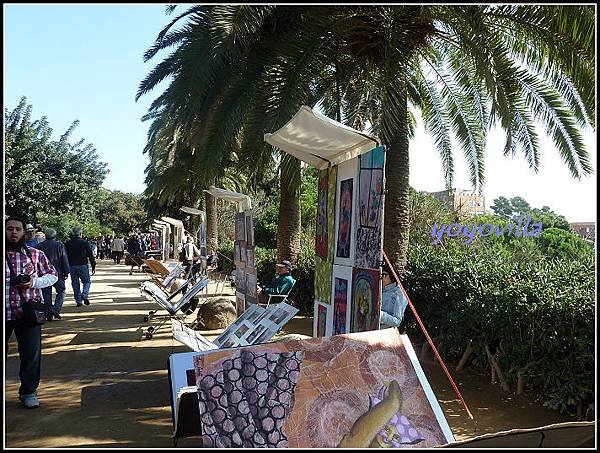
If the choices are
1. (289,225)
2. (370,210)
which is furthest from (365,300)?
(289,225)

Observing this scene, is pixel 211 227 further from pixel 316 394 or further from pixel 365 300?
pixel 316 394

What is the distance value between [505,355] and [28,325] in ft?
15.0

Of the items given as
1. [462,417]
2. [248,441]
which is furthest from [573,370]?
[248,441]

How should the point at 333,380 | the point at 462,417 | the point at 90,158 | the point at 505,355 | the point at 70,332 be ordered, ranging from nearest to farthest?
1. the point at 333,380
2. the point at 462,417
3. the point at 505,355
4. the point at 70,332
5. the point at 90,158

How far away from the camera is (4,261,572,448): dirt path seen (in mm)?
4609

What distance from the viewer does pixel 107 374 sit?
6.62 metres

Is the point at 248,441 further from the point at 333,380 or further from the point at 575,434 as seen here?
the point at 575,434

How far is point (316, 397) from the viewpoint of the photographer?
3283 mm

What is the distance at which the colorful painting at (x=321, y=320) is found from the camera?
567cm

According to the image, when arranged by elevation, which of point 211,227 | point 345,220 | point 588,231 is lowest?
point 345,220

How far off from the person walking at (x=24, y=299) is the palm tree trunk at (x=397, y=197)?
4.39 meters

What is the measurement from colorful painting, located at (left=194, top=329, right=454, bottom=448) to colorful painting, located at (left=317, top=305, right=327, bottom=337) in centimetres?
212

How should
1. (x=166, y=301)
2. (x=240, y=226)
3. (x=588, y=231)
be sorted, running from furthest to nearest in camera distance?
(x=588, y=231) → (x=166, y=301) → (x=240, y=226)

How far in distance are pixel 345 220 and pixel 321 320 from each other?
1.19 meters
